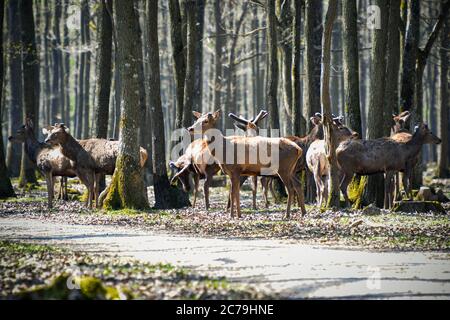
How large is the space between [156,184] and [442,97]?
20651 mm

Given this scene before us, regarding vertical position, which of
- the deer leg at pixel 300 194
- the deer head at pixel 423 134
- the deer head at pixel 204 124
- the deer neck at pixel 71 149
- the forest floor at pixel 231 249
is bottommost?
the forest floor at pixel 231 249

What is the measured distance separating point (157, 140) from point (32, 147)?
5684 mm

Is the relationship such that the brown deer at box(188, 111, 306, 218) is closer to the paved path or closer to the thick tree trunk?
the thick tree trunk

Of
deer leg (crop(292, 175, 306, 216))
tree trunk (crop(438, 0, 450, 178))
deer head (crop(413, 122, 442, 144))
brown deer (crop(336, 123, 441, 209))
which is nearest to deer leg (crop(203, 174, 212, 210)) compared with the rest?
deer leg (crop(292, 175, 306, 216))

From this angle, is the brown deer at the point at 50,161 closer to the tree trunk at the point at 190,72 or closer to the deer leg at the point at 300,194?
the tree trunk at the point at 190,72

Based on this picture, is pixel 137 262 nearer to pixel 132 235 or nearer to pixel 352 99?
pixel 132 235

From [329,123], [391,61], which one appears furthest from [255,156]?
[391,61]

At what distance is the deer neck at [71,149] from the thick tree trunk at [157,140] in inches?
89.5

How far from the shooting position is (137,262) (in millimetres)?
11648

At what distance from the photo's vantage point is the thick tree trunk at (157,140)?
2250 centimetres

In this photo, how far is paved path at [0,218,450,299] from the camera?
31.2 ft

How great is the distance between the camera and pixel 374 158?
21391mm

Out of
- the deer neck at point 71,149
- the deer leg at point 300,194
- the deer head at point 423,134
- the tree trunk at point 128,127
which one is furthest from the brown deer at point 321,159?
the deer neck at point 71,149

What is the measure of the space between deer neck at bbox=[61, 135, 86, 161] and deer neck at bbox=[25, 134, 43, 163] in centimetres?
274
